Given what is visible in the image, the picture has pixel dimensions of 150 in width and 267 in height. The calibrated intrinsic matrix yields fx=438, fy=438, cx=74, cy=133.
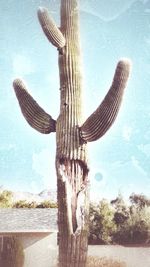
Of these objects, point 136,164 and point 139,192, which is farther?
point 139,192

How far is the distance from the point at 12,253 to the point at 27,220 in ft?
7.14

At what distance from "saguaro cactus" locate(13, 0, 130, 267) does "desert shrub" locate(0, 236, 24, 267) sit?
18.8ft

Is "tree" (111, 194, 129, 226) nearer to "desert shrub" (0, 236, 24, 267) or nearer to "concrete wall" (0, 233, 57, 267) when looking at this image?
"concrete wall" (0, 233, 57, 267)

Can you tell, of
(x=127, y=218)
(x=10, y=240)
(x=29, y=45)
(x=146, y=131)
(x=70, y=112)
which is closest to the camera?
(x=70, y=112)

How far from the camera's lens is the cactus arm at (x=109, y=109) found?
3834mm

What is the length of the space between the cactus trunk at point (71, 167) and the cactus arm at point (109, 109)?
154 mm

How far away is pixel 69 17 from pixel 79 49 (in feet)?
1.19

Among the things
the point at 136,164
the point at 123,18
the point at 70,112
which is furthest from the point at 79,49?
the point at 136,164

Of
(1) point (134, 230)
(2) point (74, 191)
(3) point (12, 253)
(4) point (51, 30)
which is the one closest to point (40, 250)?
(3) point (12, 253)

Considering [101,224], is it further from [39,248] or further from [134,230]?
[39,248]

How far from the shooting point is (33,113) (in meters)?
4.37

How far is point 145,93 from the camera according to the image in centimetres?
1198

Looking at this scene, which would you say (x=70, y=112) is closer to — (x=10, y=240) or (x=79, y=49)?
(x=79, y=49)

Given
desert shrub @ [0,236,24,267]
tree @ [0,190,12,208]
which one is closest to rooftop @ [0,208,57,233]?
desert shrub @ [0,236,24,267]
